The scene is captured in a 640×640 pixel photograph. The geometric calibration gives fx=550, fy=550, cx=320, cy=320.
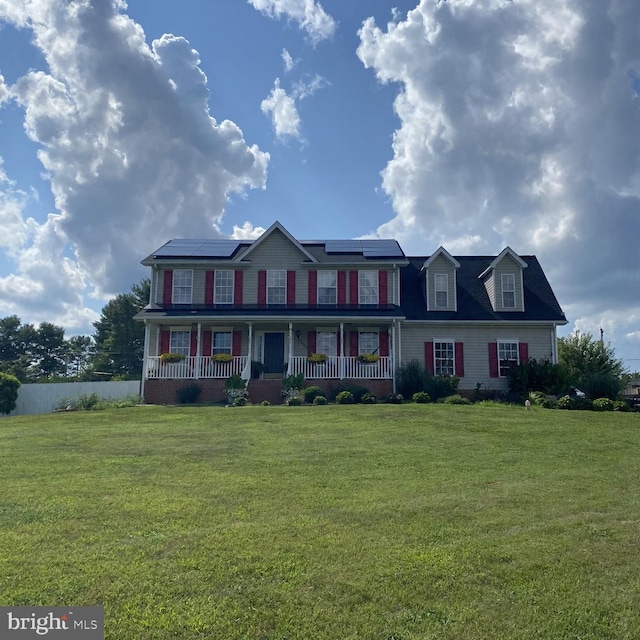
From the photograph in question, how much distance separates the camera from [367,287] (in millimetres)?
26094

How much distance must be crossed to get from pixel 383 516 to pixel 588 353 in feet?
91.0

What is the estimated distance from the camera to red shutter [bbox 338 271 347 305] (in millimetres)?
25969

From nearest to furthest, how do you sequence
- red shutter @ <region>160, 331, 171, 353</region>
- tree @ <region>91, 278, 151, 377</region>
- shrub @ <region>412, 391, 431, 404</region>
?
shrub @ <region>412, 391, 431, 404</region> → red shutter @ <region>160, 331, 171, 353</region> → tree @ <region>91, 278, 151, 377</region>

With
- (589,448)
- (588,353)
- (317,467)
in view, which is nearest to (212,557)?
(317,467)

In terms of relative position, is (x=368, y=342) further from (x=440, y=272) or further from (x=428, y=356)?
(x=440, y=272)

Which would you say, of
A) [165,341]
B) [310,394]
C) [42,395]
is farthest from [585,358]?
[42,395]

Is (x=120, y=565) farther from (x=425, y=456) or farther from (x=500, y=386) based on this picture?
(x=500, y=386)

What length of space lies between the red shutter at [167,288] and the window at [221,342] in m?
2.79

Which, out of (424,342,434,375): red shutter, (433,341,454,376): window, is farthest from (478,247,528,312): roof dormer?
(424,342,434,375): red shutter

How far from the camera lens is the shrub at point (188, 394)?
23.0m

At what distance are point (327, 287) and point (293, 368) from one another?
14.7ft

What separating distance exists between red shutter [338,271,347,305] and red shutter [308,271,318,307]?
3.59 ft

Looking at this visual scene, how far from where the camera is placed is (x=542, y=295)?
26703 millimetres

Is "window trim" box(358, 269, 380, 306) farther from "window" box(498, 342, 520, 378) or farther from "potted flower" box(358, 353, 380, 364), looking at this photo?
"window" box(498, 342, 520, 378)
